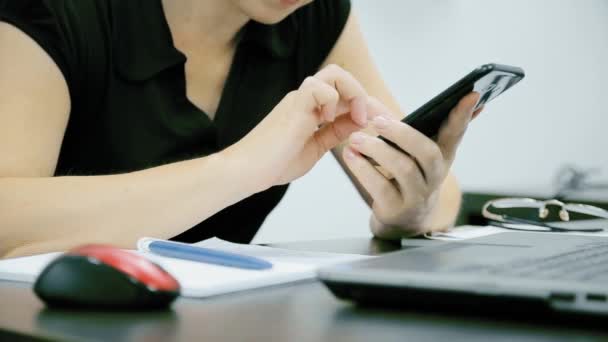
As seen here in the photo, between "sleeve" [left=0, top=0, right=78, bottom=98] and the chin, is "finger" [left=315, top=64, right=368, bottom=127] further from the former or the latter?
"sleeve" [left=0, top=0, right=78, bottom=98]

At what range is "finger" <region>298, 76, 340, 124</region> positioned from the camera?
2.31ft

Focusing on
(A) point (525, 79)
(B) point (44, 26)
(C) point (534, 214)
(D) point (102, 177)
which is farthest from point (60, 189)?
(A) point (525, 79)

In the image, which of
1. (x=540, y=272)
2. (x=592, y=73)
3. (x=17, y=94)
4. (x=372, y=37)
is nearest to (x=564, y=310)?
(x=540, y=272)

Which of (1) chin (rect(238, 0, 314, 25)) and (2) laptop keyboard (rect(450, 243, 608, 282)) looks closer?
(2) laptop keyboard (rect(450, 243, 608, 282))

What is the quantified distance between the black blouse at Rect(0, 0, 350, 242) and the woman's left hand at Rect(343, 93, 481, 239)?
260 millimetres

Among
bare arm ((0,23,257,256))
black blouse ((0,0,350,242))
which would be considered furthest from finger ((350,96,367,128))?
black blouse ((0,0,350,242))

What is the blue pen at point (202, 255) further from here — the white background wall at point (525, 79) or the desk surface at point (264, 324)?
the white background wall at point (525, 79)

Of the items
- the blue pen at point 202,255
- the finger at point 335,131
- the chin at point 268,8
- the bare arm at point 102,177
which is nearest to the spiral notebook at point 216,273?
the blue pen at point 202,255

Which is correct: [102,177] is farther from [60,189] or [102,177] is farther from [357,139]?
[357,139]

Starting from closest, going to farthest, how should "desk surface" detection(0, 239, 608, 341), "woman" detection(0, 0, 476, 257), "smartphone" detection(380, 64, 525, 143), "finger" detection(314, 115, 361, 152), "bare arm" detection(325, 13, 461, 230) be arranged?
"desk surface" detection(0, 239, 608, 341), "smartphone" detection(380, 64, 525, 143), "woman" detection(0, 0, 476, 257), "finger" detection(314, 115, 361, 152), "bare arm" detection(325, 13, 461, 230)

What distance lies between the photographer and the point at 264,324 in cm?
35

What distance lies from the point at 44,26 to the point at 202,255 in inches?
15.8

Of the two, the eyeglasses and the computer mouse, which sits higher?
the computer mouse

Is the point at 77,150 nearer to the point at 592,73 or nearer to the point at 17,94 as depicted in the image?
the point at 17,94
